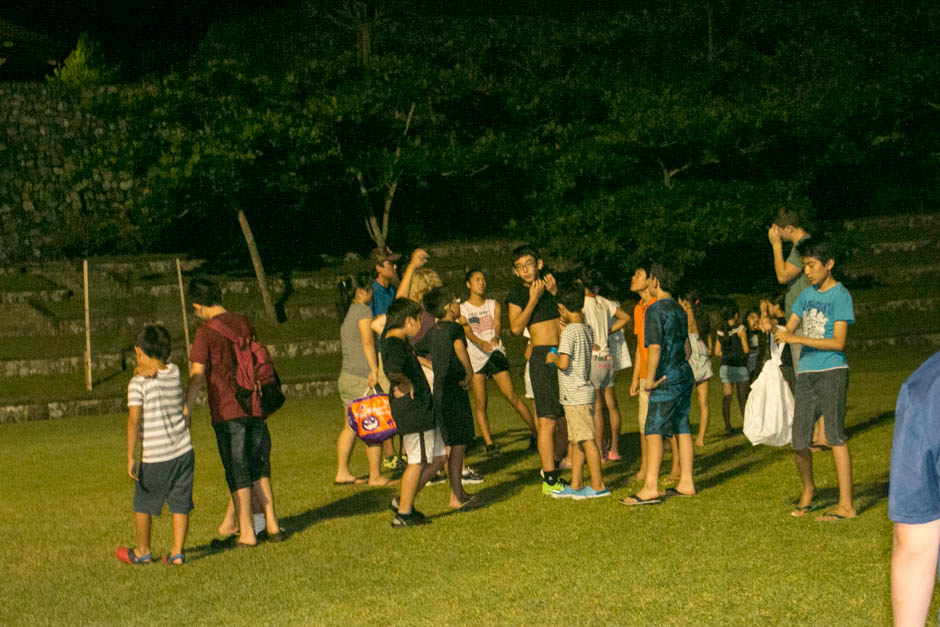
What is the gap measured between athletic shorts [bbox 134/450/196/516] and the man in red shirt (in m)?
0.33

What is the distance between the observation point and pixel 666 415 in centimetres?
770

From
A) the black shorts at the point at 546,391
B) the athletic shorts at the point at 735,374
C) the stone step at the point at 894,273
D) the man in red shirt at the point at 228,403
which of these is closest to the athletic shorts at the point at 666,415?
the black shorts at the point at 546,391

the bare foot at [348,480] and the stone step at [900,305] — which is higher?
the stone step at [900,305]

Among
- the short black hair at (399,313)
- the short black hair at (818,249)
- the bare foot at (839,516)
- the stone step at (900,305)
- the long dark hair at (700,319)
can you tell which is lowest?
the bare foot at (839,516)

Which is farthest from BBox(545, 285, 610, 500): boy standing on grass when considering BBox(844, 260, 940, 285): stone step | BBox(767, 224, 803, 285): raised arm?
BBox(844, 260, 940, 285): stone step

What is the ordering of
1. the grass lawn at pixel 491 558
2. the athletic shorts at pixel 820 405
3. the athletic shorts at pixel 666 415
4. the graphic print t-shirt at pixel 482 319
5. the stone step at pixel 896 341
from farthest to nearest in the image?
the stone step at pixel 896 341 < the graphic print t-shirt at pixel 482 319 < the athletic shorts at pixel 666 415 < the athletic shorts at pixel 820 405 < the grass lawn at pixel 491 558

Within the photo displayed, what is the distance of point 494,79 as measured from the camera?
2323 centimetres

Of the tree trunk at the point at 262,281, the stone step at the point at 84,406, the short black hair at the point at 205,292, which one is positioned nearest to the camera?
the short black hair at the point at 205,292

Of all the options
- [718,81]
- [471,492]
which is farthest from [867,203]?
[471,492]

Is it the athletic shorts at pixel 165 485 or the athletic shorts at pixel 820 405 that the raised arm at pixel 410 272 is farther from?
the athletic shorts at pixel 820 405

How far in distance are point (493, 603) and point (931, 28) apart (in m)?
24.2

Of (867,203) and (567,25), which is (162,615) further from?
(867,203)

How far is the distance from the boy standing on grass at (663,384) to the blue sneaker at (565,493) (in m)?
0.46

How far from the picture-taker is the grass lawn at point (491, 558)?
5.41 m
